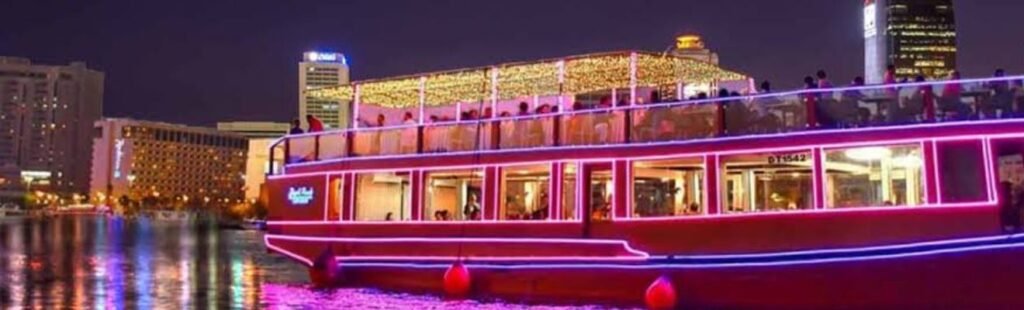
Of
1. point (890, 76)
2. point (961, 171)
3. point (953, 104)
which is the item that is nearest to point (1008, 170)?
point (961, 171)

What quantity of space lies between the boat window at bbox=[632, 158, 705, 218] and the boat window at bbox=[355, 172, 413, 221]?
18.2 ft

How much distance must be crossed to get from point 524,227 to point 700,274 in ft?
11.7

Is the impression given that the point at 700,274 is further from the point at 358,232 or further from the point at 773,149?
the point at 358,232

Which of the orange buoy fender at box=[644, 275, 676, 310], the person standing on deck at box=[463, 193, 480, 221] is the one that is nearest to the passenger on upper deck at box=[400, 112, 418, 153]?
the person standing on deck at box=[463, 193, 480, 221]

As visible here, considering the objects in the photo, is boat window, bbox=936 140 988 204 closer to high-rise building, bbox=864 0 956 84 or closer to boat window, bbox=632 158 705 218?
boat window, bbox=632 158 705 218

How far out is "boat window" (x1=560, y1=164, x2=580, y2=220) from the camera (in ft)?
67.7

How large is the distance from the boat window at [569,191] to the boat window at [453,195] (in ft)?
6.29

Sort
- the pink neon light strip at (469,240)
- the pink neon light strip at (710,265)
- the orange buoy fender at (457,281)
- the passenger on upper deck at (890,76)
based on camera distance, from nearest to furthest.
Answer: the pink neon light strip at (710,265), the passenger on upper deck at (890,76), the pink neon light strip at (469,240), the orange buoy fender at (457,281)

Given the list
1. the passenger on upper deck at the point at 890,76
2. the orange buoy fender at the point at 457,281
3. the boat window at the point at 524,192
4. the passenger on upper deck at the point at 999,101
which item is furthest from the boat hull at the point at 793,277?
the passenger on upper deck at the point at 890,76

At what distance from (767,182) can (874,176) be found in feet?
6.04

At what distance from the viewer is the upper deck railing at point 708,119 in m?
16.9

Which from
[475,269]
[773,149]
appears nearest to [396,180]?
[475,269]

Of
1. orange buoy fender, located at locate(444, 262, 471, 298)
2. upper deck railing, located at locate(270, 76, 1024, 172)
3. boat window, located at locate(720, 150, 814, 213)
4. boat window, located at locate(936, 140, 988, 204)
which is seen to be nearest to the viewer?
boat window, located at locate(936, 140, 988, 204)

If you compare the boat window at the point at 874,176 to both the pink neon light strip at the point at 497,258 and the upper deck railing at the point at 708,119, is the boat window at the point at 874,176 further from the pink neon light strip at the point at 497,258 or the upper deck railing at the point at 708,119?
the pink neon light strip at the point at 497,258
